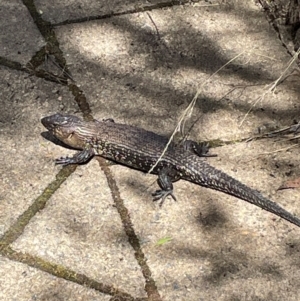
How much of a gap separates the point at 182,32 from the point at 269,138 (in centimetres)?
136

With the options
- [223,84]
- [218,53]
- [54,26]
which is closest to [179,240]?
[223,84]

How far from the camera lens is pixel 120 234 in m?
4.50

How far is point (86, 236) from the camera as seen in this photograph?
177 inches

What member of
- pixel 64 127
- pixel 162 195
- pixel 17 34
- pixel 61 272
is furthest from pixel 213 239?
pixel 17 34

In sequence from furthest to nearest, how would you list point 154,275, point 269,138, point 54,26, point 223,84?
point 54,26 < point 223,84 < point 269,138 < point 154,275

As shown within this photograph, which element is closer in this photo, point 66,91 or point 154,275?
point 154,275

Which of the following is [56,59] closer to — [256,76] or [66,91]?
[66,91]

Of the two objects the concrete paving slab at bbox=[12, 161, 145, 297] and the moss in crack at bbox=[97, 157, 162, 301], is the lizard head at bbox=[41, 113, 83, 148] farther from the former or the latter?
the concrete paving slab at bbox=[12, 161, 145, 297]

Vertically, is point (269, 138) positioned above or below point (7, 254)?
below

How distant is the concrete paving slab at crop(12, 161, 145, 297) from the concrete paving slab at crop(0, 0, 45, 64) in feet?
4.50

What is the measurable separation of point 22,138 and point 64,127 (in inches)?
12.8

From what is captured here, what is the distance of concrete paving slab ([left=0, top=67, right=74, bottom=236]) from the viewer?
4695mm

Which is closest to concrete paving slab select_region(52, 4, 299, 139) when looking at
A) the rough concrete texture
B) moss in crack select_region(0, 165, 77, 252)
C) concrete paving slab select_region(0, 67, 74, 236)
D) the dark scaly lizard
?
the rough concrete texture

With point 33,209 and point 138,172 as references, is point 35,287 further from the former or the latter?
point 138,172
